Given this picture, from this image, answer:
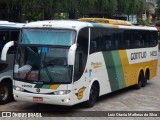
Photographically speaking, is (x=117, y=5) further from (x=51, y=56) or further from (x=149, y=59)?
(x=51, y=56)

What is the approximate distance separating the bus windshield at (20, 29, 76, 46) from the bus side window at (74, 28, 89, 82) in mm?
369

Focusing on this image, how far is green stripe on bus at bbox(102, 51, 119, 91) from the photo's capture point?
49.6 ft

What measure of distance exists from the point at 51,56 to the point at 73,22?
1422 millimetres

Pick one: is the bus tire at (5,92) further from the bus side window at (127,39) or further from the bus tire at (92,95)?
the bus side window at (127,39)

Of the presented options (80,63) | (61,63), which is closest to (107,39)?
(80,63)

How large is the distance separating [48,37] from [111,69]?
149 inches

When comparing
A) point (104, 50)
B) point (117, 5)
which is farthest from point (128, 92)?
point (117, 5)

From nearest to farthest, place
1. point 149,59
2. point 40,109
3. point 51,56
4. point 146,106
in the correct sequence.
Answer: point 51,56, point 40,109, point 146,106, point 149,59

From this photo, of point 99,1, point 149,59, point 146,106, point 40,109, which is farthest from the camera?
point 99,1

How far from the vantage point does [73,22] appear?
1297 cm

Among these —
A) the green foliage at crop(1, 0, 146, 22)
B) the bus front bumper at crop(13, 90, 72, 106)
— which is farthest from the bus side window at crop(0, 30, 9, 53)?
the green foliage at crop(1, 0, 146, 22)

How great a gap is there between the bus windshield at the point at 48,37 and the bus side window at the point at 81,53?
1.21 feet

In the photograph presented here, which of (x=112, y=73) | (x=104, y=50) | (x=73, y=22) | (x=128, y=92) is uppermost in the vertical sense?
(x=73, y=22)

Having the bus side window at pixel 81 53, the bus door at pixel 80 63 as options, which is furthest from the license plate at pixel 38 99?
the bus side window at pixel 81 53
